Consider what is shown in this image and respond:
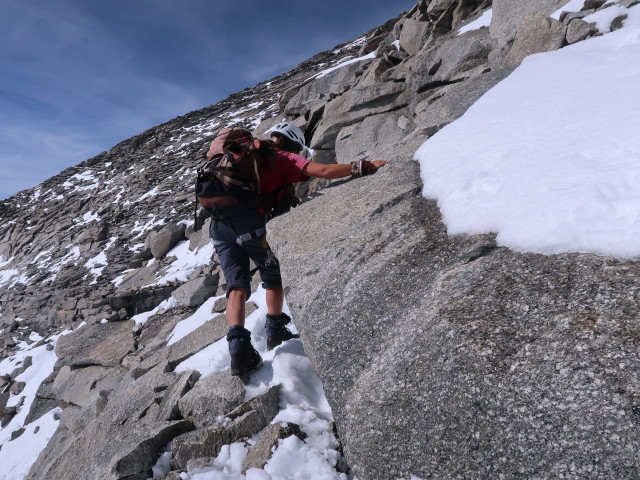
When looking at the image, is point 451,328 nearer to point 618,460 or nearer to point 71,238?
point 618,460

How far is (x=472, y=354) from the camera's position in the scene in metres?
2.09

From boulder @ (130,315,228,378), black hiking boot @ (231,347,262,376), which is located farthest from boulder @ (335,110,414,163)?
black hiking boot @ (231,347,262,376)

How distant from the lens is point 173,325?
29.5 feet

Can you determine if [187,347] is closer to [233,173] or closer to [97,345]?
[233,173]

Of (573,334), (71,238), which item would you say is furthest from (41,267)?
(573,334)

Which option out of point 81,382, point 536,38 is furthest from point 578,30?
point 81,382

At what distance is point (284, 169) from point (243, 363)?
223 cm

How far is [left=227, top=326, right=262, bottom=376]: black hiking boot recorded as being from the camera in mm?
4043

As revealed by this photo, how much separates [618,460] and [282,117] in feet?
59.2

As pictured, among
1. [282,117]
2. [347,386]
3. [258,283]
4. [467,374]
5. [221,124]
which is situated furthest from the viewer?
[221,124]

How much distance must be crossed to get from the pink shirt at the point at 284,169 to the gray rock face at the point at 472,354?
4.47ft

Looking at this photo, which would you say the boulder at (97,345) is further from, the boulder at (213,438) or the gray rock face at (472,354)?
the gray rock face at (472,354)

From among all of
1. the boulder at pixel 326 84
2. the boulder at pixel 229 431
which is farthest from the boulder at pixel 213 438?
the boulder at pixel 326 84

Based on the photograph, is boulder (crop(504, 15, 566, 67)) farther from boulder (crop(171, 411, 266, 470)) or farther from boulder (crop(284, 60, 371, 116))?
boulder (crop(284, 60, 371, 116))
